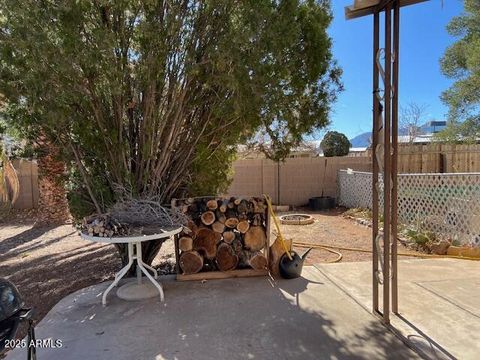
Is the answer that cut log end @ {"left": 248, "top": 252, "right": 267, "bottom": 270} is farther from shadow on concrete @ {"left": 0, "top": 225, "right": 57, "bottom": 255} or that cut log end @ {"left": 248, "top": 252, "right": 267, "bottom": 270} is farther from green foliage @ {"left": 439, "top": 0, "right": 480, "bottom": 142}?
green foliage @ {"left": 439, "top": 0, "right": 480, "bottom": 142}

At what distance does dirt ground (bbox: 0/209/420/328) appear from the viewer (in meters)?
4.55

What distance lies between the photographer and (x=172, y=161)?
4.64 m

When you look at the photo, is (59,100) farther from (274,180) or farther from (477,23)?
(477,23)

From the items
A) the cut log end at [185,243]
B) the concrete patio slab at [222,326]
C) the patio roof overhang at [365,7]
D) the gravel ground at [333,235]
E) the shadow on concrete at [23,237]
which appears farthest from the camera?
the shadow on concrete at [23,237]

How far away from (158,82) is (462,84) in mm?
10073

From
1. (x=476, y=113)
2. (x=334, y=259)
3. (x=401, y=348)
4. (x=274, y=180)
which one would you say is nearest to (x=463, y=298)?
(x=401, y=348)

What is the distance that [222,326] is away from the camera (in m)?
3.11

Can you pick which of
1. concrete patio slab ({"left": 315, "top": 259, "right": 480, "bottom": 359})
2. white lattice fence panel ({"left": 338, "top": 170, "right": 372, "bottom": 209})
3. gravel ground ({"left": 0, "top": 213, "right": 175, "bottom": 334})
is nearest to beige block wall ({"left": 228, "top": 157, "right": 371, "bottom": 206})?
white lattice fence panel ({"left": 338, "top": 170, "right": 372, "bottom": 209})

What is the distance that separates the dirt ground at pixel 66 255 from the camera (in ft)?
14.9

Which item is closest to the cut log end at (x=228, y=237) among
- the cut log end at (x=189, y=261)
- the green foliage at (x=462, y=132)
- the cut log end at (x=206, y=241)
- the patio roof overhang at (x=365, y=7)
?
the cut log end at (x=206, y=241)

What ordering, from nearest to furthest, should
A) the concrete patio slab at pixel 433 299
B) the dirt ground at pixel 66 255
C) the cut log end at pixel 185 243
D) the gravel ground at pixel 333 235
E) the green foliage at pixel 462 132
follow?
the concrete patio slab at pixel 433 299, the cut log end at pixel 185 243, the dirt ground at pixel 66 255, the gravel ground at pixel 333 235, the green foliage at pixel 462 132

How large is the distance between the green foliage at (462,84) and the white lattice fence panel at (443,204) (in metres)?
5.04

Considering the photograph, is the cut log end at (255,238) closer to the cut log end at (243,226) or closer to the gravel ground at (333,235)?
the cut log end at (243,226)

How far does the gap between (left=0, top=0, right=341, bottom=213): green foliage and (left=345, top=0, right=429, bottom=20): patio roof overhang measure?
24.5 inches
